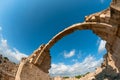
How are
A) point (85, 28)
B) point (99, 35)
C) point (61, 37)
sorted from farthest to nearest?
point (61, 37) → point (85, 28) → point (99, 35)

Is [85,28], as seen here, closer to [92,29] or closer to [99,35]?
[92,29]

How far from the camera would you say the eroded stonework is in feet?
36.9

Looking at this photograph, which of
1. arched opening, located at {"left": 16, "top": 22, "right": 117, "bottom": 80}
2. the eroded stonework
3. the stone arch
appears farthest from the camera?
arched opening, located at {"left": 16, "top": 22, "right": 117, "bottom": 80}

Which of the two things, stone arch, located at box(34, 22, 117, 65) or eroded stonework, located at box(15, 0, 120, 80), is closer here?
eroded stonework, located at box(15, 0, 120, 80)

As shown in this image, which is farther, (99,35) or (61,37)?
(61,37)

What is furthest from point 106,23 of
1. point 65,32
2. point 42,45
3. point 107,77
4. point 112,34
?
point 107,77

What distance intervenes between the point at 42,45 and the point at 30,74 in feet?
7.08

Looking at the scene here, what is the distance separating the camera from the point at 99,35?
12.7 meters

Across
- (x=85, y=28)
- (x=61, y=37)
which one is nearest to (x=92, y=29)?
(x=85, y=28)

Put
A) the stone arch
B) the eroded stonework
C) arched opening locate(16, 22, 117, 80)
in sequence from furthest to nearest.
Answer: arched opening locate(16, 22, 117, 80)
the stone arch
the eroded stonework

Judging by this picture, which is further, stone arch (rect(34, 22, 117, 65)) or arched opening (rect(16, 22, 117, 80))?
arched opening (rect(16, 22, 117, 80))

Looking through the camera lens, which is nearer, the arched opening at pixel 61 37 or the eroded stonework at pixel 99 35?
the eroded stonework at pixel 99 35

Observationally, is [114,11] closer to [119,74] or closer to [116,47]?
[116,47]

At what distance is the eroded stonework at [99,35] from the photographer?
36.9ft
